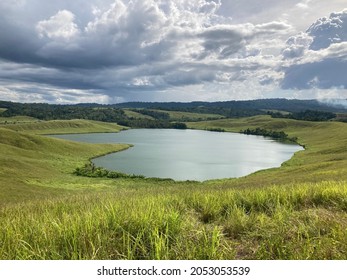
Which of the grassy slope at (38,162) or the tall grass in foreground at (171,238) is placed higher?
the tall grass in foreground at (171,238)

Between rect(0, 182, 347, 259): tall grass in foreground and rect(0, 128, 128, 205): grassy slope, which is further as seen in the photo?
rect(0, 128, 128, 205): grassy slope

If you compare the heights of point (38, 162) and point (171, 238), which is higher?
point (171, 238)

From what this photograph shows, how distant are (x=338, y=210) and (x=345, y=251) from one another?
428cm

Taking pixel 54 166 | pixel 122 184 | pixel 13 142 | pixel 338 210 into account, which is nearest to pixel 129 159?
pixel 54 166

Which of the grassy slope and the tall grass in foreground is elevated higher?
the tall grass in foreground

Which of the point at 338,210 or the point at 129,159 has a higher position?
the point at 338,210

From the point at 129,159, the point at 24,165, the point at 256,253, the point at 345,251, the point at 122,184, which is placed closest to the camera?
the point at 345,251

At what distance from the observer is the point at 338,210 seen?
345 inches

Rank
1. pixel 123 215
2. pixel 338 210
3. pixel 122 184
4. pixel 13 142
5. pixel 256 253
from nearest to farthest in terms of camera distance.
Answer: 1. pixel 256 253
2. pixel 123 215
3. pixel 338 210
4. pixel 122 184
5. pixel 13 142

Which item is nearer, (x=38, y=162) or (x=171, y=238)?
(x=171, y=238)

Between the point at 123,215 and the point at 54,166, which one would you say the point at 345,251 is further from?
the point at 54,166

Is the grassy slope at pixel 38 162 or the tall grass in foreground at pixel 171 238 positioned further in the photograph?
the grassy slope at pixel 38 162

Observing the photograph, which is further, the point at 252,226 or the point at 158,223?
the point at 252,226
